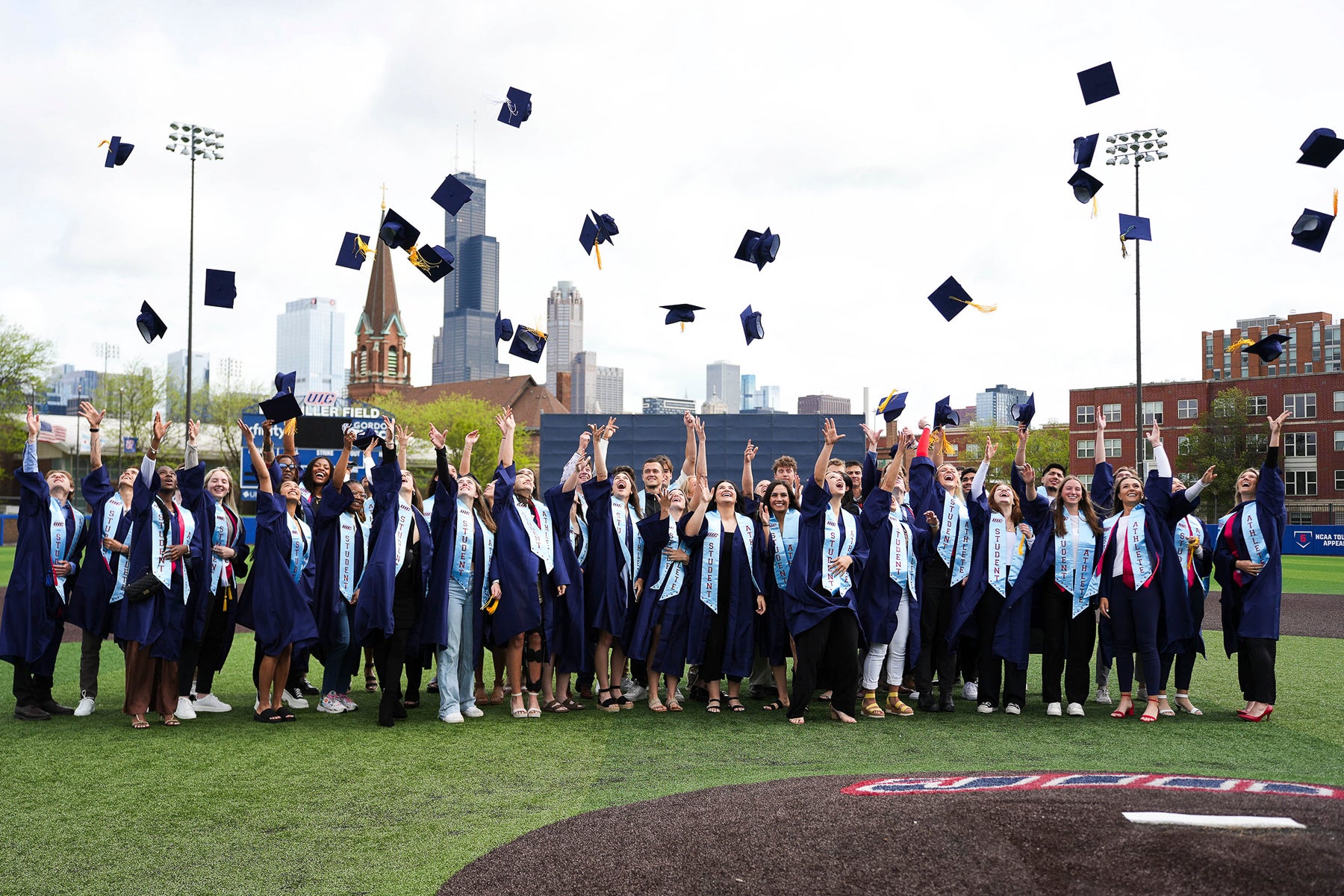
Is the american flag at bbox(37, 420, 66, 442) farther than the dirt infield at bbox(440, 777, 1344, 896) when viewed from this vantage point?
Yes

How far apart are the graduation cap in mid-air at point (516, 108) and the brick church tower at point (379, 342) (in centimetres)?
9938

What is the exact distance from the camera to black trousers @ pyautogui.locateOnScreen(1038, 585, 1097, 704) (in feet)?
25.9

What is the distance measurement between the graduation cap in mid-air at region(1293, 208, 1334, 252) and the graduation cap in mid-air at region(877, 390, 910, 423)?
3342 millimetres

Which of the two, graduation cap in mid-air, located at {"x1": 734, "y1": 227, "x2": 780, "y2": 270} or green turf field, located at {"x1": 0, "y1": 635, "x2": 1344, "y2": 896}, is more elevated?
graduation cap in mid-air, located at {"x1": 734, "y1": 227, "x2": 780, "y2": 270}

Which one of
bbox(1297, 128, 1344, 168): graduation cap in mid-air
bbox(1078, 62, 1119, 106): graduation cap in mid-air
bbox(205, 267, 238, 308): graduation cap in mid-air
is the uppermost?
bbox(1078, 62, 1119, 106): graduation cap in mid-air

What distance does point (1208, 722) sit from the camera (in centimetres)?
752

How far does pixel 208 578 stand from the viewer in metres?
7.63

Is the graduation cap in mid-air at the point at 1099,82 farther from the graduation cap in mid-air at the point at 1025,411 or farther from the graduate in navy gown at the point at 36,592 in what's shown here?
the graduate in navy gown at the point at 36,592

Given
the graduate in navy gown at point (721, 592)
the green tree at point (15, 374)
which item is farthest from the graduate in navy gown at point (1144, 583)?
the green tree at point (15, 374)

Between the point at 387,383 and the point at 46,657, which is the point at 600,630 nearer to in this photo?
the point at 46,657

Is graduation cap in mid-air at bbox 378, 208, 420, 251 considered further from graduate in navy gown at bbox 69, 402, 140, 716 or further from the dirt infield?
the dirt infield

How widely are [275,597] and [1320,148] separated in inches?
344

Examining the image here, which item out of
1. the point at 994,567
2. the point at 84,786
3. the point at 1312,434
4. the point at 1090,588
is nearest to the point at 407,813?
the point at 84,786

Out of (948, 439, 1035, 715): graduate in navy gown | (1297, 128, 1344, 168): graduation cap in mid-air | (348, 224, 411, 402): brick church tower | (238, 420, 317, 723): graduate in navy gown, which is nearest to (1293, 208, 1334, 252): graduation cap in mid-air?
(1297, 128, 1344, 168): graduation cap in mid-air
